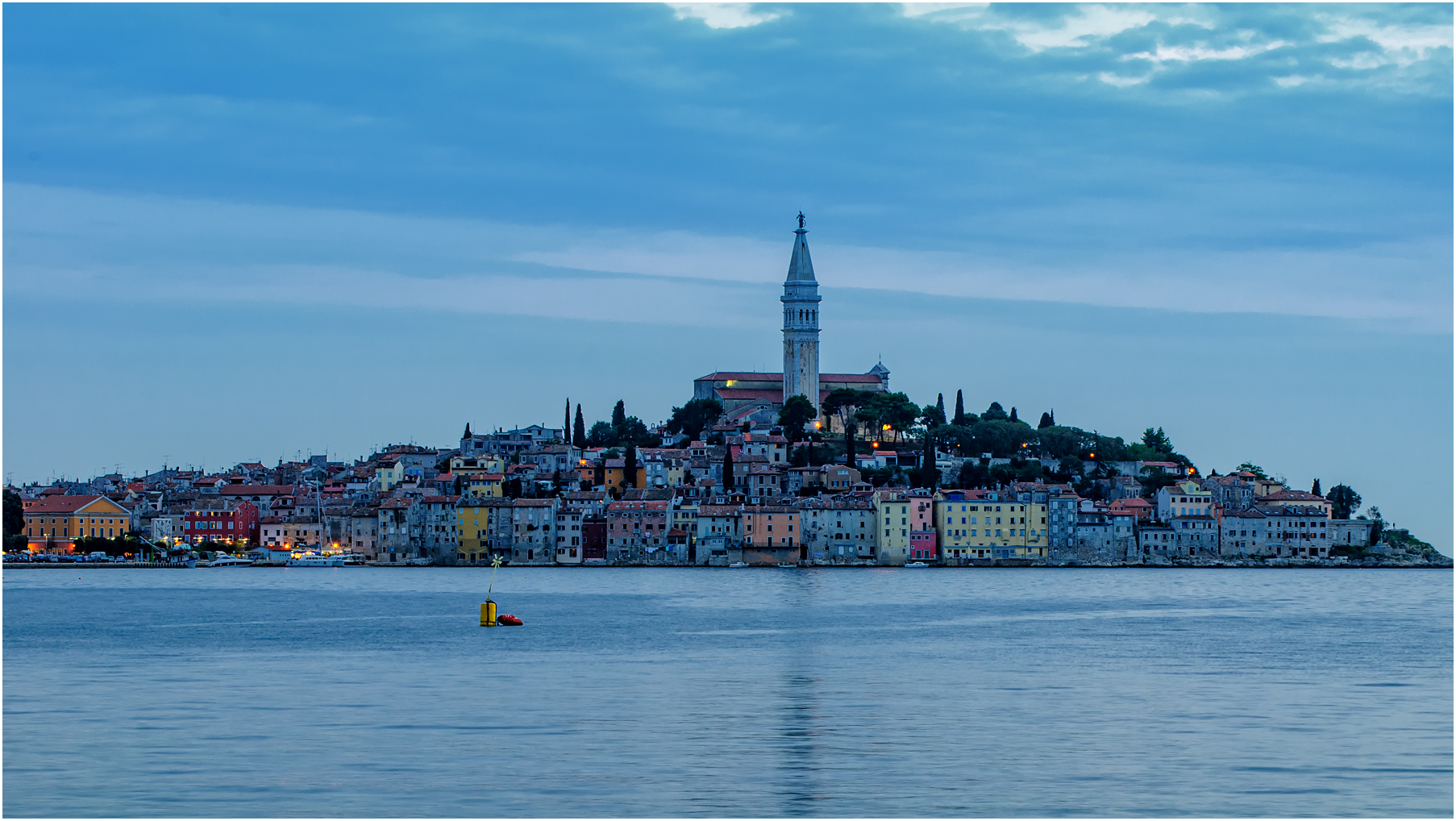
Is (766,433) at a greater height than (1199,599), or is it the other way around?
(766,433)

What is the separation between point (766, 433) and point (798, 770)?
261 feet

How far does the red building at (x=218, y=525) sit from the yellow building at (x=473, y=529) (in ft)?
40.9

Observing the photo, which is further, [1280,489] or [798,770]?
[1280,489]

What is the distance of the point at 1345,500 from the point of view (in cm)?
9306

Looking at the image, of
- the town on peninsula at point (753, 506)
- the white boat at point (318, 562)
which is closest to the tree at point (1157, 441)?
the town on peninsula at point (753, 506)

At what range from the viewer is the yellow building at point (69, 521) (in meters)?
86.2

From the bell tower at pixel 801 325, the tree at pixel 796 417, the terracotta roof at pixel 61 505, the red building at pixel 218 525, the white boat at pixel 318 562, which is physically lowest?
the white boat at pixel 318 562

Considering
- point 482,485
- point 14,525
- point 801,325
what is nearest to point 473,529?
point 482,485

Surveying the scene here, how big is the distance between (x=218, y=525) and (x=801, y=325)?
128 feet

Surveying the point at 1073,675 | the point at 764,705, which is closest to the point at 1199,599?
the point at 1073,675

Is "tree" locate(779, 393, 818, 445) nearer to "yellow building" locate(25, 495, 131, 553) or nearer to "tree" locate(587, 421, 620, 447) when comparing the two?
"tree" locate(587, 421, 620, 447)

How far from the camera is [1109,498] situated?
3593 inches

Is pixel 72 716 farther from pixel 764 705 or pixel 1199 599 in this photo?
pixel 1199 599

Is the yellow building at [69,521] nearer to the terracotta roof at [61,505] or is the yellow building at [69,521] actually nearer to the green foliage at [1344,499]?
the terracotta roof at [61,505]
